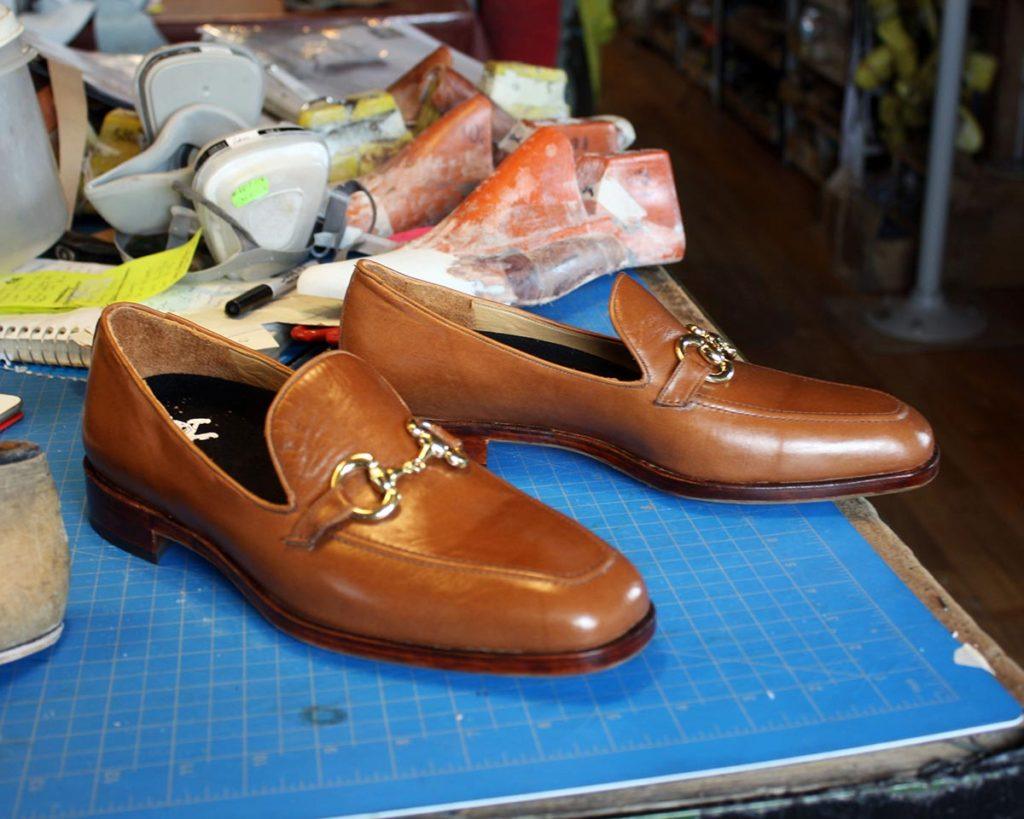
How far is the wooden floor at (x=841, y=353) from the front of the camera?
1954 mm

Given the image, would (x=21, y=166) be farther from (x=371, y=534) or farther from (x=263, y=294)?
(x=371, y=534)

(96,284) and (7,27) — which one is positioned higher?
(7,27)

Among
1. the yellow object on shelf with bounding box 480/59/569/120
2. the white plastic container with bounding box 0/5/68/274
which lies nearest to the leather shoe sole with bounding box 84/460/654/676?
the white plastic container with bounding box 0/5/68/274

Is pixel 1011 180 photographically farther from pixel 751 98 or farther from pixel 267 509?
pixel 267 509

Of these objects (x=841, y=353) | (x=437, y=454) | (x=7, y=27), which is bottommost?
(x=841, y=353)

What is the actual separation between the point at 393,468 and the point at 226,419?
→ 0.24 metres

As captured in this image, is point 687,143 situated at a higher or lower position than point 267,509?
lower

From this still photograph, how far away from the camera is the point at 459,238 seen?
3.92 ft

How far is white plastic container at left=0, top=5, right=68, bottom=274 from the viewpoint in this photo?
1166 millimetres

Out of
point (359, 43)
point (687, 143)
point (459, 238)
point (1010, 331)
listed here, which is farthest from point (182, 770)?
point (687, 143)

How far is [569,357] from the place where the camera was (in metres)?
0.99

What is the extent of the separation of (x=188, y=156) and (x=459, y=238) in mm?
352

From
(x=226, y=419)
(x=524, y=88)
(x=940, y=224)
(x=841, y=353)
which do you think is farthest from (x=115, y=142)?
(x=940, y=224)

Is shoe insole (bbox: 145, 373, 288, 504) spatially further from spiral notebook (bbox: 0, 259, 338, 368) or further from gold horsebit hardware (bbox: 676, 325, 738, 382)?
gold horsebit hardware (bbox: 676, 325, 738, 382)
